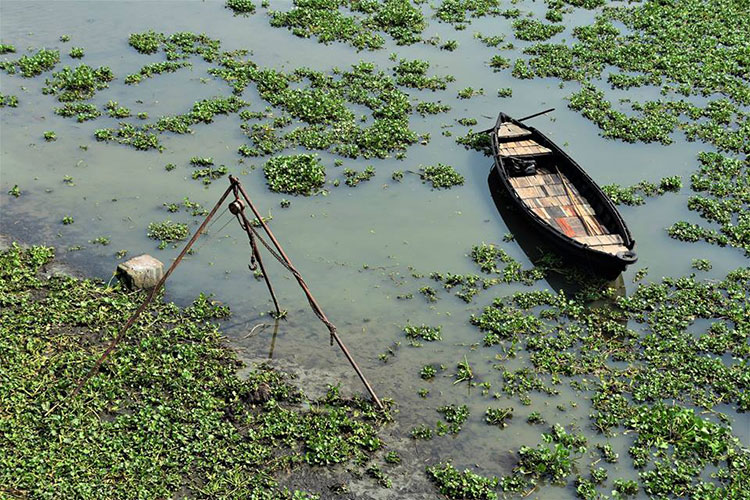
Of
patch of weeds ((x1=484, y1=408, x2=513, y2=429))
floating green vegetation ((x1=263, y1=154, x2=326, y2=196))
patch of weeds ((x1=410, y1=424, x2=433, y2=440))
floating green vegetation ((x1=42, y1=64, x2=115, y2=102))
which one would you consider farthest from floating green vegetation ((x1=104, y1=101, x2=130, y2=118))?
patch of weeds ((x1=484, y1=408, x2=513, y2=429))

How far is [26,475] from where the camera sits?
10.7 meters

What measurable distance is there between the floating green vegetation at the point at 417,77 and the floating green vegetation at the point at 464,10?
11.9ft

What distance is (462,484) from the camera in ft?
36.4

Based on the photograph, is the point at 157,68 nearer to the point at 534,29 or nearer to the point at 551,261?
the point at 534,29

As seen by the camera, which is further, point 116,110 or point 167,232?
point 116,110

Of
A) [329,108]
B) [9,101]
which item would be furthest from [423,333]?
[9,101]

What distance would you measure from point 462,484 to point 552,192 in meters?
8.11

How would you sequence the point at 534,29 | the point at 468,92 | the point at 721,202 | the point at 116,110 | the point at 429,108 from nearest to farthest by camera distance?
the point at 721,202 → the point at 116,110 → the point at 429,108 → the point at 468,92 → the point at 534,29

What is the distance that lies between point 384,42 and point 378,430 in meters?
15.3

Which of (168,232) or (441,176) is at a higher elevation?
(441,176)

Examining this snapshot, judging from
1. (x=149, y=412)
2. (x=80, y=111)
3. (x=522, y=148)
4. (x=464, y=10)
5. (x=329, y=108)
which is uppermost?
(x=464, y=10)

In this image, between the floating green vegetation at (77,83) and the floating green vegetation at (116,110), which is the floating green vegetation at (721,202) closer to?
the floating green vegetation at (116,110)

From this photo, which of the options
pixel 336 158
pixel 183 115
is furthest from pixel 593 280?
pixel 183 115

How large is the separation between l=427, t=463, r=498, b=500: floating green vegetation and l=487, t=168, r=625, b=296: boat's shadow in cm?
497
